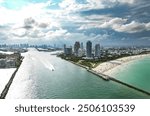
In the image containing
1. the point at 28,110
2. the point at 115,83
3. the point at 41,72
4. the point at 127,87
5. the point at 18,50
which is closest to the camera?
the point at 28,110

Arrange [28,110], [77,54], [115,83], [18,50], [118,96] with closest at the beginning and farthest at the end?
[28,110] → [118,96] → [115,83] → [77,54] → [18,50]

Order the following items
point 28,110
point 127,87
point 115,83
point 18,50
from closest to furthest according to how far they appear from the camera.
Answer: point 28,110 → point 127,87 → point 115,83 → point 18,50

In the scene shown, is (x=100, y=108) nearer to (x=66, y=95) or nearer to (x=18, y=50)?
(x=66, y=95)

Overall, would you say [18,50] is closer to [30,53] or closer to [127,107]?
[30,53]

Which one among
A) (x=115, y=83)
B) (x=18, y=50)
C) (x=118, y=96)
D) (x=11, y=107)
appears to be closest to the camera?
(x=11, y=107)

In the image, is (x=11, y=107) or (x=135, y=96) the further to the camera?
(x=135, y=96)

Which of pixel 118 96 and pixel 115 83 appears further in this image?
pixel 115 83

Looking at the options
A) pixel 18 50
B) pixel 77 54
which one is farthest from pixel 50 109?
pixel 18 50

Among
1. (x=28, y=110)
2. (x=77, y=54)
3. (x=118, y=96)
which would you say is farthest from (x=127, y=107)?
(x=77, y=54)
